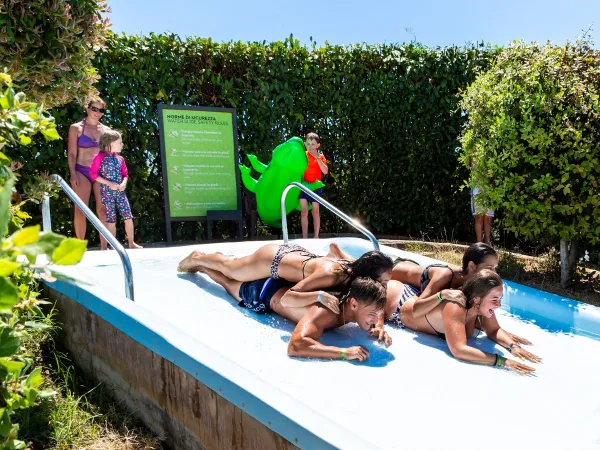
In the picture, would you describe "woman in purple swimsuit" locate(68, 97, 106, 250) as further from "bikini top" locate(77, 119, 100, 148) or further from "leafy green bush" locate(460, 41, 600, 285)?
"leafy green bush" locate(460, 41, 600, 285)

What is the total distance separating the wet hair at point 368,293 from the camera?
3559 mm

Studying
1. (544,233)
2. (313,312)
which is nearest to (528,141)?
(544,233)

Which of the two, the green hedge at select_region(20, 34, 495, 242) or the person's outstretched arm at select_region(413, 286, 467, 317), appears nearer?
the person's outstretched arm at select_region(413, 286, 467, 317)

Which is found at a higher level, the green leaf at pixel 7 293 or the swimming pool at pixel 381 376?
the green leaf at pixel 7 293

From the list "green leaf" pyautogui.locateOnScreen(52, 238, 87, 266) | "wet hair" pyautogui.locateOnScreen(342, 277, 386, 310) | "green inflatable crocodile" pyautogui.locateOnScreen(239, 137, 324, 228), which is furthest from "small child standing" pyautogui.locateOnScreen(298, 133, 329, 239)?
"green leaf" pyautogui.locateOnScreen(52, 238, 87, 266)

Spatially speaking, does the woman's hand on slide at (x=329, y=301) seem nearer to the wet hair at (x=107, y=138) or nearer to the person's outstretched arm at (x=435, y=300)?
the person's outstretched arm at (x=435, y=300)

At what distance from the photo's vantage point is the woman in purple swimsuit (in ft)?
21.7

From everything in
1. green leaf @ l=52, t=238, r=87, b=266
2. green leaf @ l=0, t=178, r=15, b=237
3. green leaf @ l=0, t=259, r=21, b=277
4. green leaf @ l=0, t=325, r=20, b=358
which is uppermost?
green leaf @ l=0, t=178, r=15, b=237

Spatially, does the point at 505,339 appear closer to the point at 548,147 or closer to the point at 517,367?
the point at 517,367

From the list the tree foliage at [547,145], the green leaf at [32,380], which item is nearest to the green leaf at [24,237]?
the green leaf at [32,380]

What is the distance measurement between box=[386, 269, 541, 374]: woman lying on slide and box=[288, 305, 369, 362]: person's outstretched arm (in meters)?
0.65

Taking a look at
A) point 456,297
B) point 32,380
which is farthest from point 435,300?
point 32,380

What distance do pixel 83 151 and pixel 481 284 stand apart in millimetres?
5099

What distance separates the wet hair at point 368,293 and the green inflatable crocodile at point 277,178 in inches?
171
